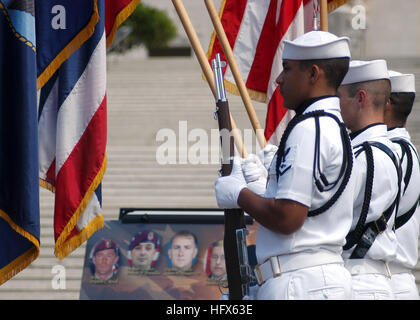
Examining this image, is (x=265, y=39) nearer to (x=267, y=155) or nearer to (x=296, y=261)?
(x=267, y=155)

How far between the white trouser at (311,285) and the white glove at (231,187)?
0.31 metres

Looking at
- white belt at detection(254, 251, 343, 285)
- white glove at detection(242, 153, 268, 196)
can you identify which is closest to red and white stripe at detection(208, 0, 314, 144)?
white glove at detection(242, 153, 268, 196)

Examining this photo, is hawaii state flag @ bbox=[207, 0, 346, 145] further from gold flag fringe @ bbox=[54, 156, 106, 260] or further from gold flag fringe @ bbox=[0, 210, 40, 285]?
gold flag fringe @ bbox=[0, 210, 40, 285]

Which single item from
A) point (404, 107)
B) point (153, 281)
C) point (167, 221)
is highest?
point (404, 107)

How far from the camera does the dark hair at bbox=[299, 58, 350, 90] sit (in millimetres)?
2621

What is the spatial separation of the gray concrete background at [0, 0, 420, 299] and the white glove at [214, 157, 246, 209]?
194 inches

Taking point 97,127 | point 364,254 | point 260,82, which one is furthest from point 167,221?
point 364,254

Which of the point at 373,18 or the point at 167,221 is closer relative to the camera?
the point at 167,221

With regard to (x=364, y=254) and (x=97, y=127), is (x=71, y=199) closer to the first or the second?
(x=97, y=127)

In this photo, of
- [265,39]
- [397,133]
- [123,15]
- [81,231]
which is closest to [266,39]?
[265,39]

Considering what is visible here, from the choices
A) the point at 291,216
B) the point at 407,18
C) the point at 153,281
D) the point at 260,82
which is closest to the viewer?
the point at 291,216

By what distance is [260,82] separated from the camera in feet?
15.6

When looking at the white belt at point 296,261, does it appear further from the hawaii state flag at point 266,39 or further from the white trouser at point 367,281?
the hawaii state flag at point 266,39
